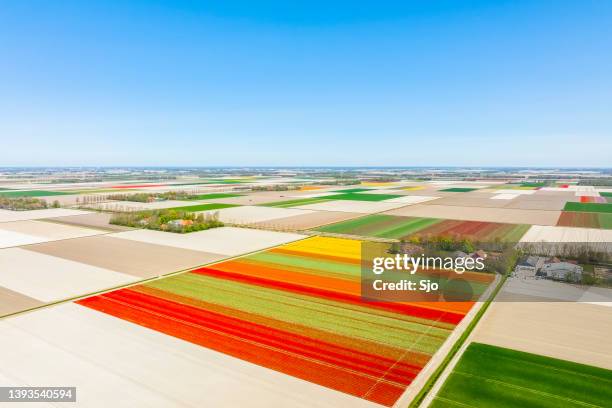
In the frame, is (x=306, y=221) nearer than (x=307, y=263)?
No

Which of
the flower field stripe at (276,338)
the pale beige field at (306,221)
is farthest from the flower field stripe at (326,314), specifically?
the pale beige field at (306,221)

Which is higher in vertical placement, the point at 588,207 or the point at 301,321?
the point at 588,207

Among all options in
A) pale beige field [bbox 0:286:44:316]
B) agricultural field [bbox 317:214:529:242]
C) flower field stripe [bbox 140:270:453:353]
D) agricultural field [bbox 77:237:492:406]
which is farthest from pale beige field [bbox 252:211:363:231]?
pale beige field [bbox 0:286:44:316]

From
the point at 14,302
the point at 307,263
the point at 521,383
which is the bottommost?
the point at 521,383

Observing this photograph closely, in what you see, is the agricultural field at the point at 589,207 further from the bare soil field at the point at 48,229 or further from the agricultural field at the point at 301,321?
the bare soil field at the point at 48,229

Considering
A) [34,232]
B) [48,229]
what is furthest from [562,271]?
[48,229]

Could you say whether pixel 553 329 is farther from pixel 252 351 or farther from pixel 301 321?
pixel 252 351

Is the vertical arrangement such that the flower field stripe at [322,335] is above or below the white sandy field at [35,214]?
below
